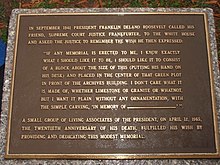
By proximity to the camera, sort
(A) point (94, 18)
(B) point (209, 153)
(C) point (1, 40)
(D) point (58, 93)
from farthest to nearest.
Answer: (C) point (1, 40), (A) point (94, 18), (D) point (58, 93), (B) point (209, 153)

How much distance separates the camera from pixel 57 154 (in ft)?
13.1

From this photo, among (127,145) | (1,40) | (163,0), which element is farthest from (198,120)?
(1,40)

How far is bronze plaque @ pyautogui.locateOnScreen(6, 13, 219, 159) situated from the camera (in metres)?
4.02

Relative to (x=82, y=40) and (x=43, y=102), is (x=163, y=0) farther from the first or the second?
(x=43, y=102)

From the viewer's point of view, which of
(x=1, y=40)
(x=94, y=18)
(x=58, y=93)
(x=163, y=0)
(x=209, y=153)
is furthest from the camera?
(x=163, y=0)

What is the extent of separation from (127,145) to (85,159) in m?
0.44

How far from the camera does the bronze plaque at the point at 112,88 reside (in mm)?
4016

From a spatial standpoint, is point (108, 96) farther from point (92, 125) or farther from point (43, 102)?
point (43, 102)

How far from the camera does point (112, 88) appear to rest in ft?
13.9

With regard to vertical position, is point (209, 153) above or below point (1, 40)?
below

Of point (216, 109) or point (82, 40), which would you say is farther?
point (82, 40)

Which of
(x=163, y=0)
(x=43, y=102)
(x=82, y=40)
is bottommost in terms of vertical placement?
(x=43, y=102)

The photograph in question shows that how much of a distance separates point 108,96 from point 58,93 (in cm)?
53

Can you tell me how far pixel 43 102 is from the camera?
419cm
